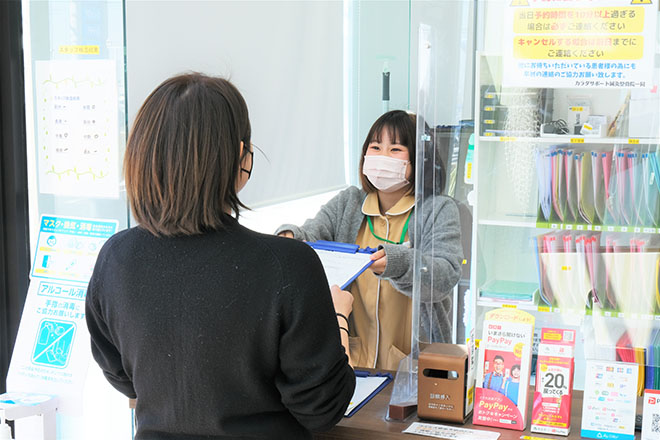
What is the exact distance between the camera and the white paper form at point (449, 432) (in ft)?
5.21

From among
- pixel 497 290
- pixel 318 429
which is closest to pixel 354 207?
pixel 497 290

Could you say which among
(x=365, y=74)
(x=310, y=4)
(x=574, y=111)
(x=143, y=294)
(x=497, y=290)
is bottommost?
(x=497, y=290)

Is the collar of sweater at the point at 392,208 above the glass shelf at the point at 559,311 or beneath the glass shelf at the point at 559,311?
above

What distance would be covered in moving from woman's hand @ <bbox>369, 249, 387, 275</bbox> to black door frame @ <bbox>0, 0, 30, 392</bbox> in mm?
1456

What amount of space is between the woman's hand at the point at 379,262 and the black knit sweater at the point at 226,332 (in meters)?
0.83

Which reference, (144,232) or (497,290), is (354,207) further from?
(144,232)

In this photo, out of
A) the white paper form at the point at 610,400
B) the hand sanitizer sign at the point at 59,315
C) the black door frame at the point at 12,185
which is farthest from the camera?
the black door frame at the point at 12,185

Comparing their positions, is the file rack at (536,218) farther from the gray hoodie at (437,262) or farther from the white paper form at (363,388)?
the white paper form at (363,388)

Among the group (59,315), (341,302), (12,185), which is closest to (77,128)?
(12,185)

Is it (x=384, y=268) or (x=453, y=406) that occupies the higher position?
(x=384, y=268)

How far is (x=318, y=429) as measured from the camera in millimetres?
1436

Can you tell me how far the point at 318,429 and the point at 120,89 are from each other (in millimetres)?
1515

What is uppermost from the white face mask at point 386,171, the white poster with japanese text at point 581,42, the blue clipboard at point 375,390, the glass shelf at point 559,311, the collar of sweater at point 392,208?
the white poster with japanese text at point 581,42

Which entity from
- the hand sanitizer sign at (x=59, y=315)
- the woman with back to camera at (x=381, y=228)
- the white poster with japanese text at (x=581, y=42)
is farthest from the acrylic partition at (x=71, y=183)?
the white poster with japanese text at (x=581, y=42)
